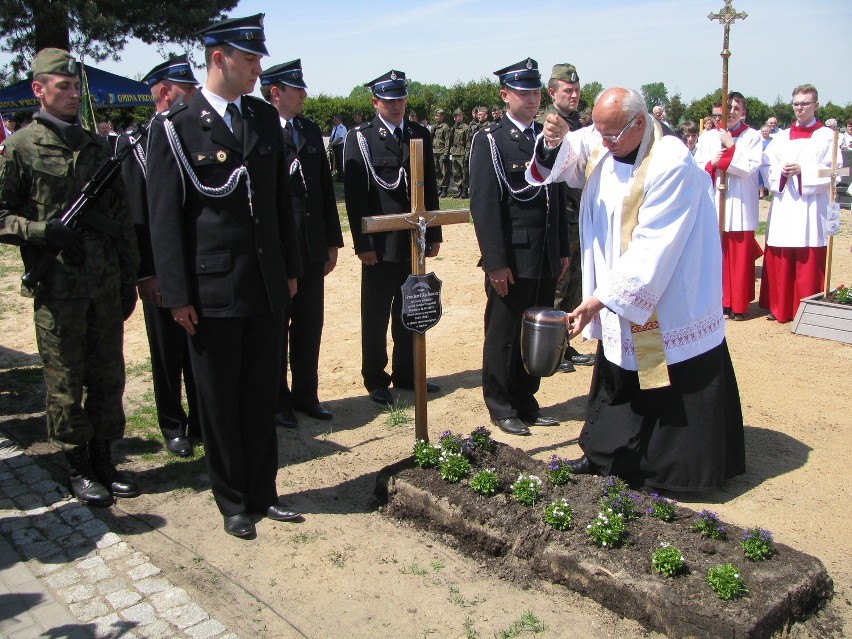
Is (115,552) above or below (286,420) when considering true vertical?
below

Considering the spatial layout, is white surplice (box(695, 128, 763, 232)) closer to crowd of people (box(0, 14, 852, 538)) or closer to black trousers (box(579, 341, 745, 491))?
crowd of people (box(0, 14, 852, 538))

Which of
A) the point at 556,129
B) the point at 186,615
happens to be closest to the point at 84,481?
Answer: the point at 186,615

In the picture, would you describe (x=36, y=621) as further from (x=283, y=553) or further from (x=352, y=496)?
(x=352, y=496)

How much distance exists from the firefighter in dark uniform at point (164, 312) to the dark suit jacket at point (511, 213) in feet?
6.44

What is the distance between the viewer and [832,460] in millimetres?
5023

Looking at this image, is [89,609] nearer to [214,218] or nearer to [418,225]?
[214,218]

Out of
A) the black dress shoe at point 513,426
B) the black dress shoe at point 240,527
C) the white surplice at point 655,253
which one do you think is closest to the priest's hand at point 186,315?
the black dress shoe at point 240,527

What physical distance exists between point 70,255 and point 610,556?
3114 millimetres

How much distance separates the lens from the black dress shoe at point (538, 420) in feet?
18.9

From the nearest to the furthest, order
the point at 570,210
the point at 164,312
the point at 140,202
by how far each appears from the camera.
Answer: the point at 140,202, the point at 164,312, the point at 570,210

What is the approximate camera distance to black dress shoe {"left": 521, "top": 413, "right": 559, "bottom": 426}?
18.9 feet

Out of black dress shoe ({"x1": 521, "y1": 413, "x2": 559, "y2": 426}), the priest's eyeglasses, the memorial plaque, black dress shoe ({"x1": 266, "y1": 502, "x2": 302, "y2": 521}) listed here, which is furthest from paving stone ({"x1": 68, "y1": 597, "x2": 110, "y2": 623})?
the priest's eyeglasses

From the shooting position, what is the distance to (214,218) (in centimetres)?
396

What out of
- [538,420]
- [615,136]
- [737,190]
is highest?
[615,136]
